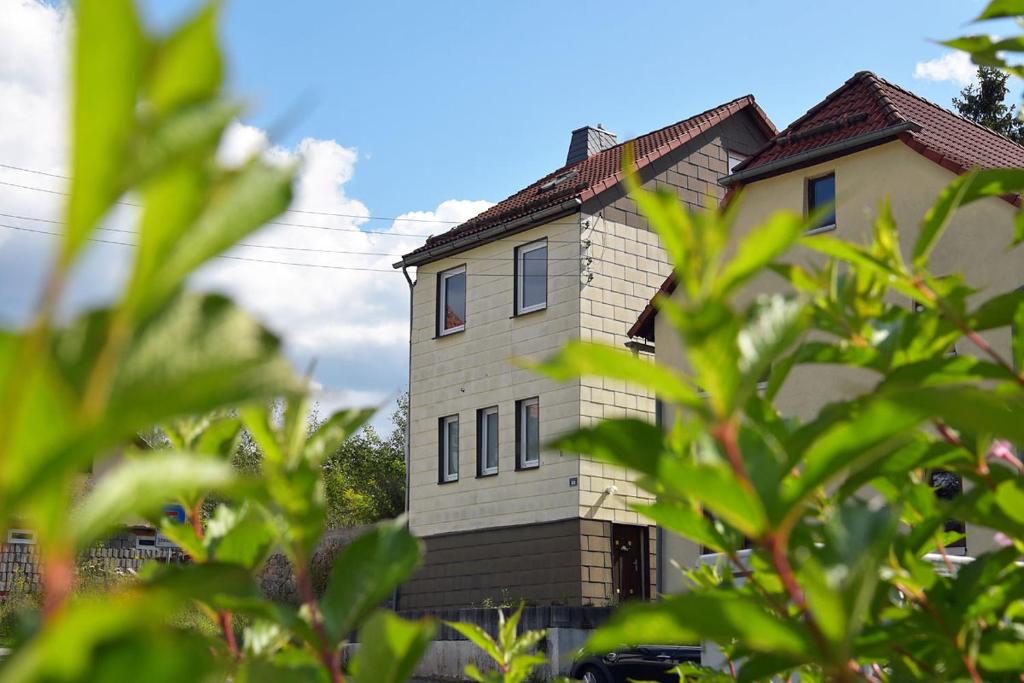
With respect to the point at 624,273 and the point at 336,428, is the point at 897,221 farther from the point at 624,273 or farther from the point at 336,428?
the point at 336,428

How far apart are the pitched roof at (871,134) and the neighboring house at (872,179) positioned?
2cm

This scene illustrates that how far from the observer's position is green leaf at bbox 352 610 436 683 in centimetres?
67

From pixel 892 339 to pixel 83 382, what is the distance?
2.40ft

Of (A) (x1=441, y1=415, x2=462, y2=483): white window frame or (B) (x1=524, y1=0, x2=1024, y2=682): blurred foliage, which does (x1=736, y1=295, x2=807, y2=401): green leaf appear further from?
(A) (x1=441, y1=415, x2=462, y2=483): white window frame

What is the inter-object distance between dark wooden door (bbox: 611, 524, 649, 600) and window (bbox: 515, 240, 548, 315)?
4.24 meters

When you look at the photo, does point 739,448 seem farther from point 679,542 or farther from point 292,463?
point 679,542

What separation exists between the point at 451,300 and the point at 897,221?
32.8 ft

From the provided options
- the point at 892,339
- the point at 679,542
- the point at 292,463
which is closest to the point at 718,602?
the point at 292,463

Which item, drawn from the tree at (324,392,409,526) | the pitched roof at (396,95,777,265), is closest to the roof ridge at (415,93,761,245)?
the pitched roof at (396,95,777,265)

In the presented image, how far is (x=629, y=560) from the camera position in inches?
792

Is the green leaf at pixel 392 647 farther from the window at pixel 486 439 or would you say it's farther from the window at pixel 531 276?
the window at pixel 486 439

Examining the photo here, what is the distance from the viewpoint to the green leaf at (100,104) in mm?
350

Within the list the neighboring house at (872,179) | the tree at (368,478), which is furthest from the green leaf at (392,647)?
the tree at (368,478)

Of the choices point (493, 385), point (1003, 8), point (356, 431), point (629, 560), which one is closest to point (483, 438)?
point (493, 385)
